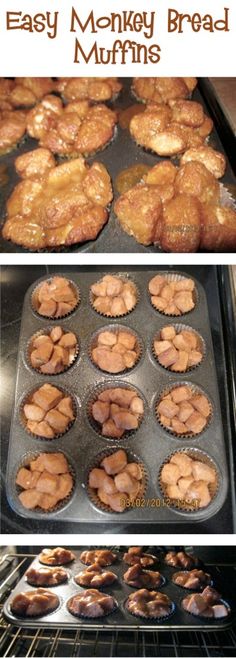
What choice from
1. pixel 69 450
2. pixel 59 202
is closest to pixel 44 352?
pixel 69 450

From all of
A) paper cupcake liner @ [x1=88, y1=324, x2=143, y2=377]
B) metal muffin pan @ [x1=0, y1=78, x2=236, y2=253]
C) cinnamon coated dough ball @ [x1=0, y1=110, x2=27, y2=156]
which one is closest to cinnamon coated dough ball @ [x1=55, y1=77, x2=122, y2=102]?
metal muffin pan @ [x1=0, y1=78, x2=236, y2=253]

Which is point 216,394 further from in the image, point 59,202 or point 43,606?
point 59,202

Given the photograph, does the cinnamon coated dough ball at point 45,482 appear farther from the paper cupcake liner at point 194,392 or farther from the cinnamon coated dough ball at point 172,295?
the cinnamon coated dough ball at point 172,295

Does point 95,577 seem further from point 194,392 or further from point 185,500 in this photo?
point 194,392

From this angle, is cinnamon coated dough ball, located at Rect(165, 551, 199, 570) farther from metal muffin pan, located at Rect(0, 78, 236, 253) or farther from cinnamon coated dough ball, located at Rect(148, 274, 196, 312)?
metal muffin pan, located at Rect(0, 78, 236, 253)

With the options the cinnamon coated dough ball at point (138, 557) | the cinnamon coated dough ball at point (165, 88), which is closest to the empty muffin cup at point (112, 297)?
the cinnamon coated dough ball at point (138, 557)

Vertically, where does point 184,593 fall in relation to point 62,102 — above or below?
below

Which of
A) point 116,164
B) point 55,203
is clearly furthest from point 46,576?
point 116,164

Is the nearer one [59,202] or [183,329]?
[183,329]
